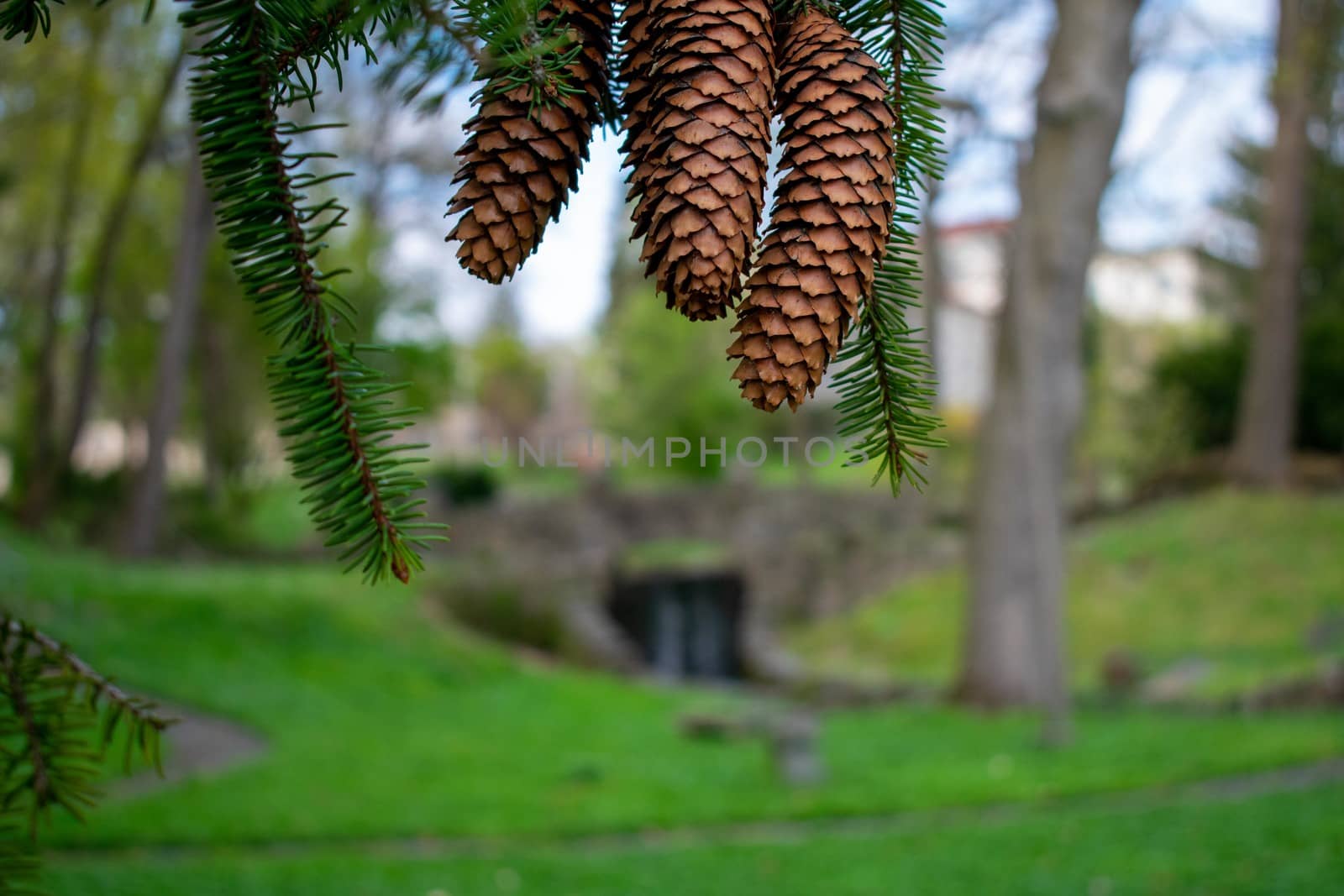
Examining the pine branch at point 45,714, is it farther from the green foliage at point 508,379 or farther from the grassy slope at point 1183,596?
the green foliage at point 508,379

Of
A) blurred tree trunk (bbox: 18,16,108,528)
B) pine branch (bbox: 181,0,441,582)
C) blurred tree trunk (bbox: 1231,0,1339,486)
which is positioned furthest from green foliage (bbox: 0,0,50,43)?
blurred tree trunk (bbox: 1231,0,1339,486)

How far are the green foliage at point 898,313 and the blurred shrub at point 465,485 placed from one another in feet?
80.7

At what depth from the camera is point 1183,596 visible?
17312 millimetres

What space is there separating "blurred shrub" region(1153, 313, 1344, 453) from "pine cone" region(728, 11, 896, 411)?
22.9 m

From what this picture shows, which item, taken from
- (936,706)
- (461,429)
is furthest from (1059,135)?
(461,429)

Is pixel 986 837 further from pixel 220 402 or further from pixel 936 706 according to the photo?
pixel 220 402

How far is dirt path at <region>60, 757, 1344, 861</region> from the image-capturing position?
6688mm

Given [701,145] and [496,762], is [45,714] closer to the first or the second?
[701,145]

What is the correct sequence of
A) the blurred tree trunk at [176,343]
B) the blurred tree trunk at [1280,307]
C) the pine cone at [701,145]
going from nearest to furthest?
the pine cone at [701,145], the blurred tree trunk at [176,343], the blurred tree trunk at [1280,307]

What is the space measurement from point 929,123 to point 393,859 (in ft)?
20.6

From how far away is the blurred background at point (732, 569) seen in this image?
6547mm

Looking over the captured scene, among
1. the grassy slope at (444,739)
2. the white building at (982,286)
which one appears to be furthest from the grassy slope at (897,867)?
the white building at (982,286)

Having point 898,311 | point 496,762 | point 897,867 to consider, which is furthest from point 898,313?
point 496,762

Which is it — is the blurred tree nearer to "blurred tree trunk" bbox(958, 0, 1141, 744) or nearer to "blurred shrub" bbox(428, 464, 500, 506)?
"blurred shrub" bbox(428, 464, 500, 506)
